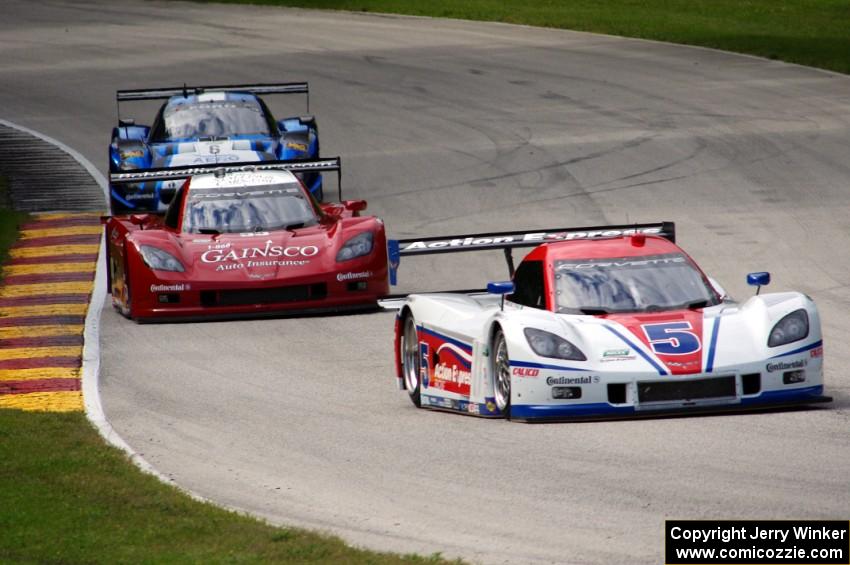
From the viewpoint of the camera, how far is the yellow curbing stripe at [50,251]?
19.1m

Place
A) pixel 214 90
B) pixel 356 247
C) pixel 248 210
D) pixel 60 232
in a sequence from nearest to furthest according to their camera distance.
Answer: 1. pixel 356 247
2. pixel 248 210
3. pixel 60 232
4. pixel 214 90

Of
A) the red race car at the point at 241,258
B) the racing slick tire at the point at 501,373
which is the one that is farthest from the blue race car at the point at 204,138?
the racing slick tire at the point at 501,373

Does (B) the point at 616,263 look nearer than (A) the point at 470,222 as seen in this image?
Yes

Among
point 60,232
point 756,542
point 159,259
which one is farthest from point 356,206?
point 756,542

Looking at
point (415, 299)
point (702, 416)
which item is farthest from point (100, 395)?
point (702, 416)

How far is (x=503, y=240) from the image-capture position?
12.6 m

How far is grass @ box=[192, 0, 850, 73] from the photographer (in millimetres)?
35656

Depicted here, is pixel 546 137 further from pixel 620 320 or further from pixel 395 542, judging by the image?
pixel 395 542

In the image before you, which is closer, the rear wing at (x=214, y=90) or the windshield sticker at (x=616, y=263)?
the windshield sticker at (x=616, y=263)

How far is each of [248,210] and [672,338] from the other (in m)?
7.15

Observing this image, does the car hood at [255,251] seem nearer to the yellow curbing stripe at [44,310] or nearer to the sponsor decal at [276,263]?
the sponsor decal at [276,263]

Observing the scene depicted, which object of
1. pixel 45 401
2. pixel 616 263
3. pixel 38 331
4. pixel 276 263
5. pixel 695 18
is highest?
pixel 695 18

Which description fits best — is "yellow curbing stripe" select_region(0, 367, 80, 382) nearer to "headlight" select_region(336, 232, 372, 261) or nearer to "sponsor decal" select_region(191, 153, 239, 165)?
"headlight" select_region(336, 232, 372, 261)

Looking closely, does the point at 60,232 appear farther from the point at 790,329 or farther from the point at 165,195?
the point at 790,329
